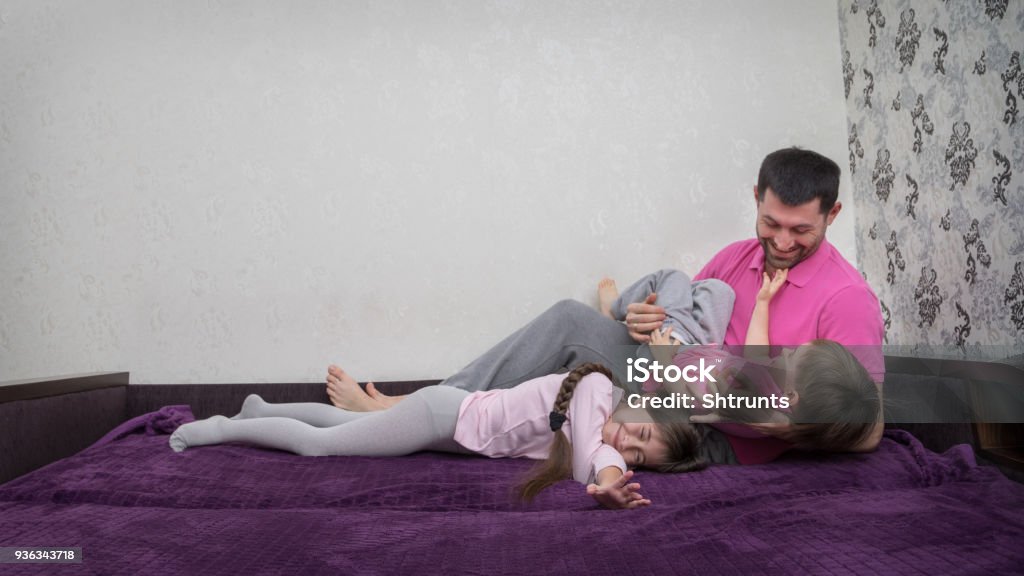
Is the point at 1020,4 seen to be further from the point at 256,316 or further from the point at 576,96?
the point at 256,316

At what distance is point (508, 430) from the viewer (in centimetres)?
191

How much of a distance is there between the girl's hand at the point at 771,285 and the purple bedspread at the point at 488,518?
45cm

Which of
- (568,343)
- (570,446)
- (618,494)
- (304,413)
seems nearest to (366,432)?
(304,413)

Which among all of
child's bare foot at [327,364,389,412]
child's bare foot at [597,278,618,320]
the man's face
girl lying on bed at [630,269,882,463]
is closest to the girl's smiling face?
girl lying on bed at [630,269,882,463]

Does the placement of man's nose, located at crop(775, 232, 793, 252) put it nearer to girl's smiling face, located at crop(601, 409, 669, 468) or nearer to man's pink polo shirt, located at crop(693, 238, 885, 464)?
man's pink polo shirt, located at crop(693, 238, 885, 464)

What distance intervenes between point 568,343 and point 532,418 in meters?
0.43

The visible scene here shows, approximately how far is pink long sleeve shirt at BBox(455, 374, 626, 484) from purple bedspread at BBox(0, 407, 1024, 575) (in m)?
0.07

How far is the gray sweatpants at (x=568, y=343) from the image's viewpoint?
2209 millimetres

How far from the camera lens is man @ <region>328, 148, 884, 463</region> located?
6.29ft

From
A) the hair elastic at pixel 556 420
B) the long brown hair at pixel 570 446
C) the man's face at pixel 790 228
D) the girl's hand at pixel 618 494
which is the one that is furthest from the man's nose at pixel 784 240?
the girl's hand at pixel 618 494

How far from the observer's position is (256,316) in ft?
8.43

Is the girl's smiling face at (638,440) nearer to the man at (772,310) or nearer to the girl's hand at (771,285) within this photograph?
the man at (772,310)

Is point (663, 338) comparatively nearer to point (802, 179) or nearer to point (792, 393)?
point (792, 393)

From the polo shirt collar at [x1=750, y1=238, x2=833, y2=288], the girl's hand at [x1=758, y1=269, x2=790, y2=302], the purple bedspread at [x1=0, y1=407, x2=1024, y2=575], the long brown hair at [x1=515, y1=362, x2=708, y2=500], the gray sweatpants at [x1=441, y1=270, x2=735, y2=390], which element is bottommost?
the purple bedspread at [x1=0, y1=407, x2=1024, y2=575]
